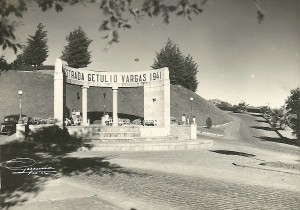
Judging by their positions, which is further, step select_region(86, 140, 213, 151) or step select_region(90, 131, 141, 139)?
step select_region(90, 131, 141, 139)

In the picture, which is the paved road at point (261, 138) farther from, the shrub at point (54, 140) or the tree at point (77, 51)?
the tree at point (77, 51)

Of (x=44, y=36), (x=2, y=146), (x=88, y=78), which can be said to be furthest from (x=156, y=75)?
(x=44, y=36)

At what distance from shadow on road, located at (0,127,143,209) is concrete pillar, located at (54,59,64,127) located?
3.63ft

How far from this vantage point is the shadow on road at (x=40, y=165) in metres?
10.4

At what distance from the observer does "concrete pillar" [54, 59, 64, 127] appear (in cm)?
2588

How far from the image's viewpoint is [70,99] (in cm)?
5022

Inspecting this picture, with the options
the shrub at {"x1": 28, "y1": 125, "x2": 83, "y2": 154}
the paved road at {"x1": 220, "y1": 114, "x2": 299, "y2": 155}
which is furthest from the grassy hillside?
the shrub at {"x1": 28, "y1": 125, "x2": 83, "y2": 154}

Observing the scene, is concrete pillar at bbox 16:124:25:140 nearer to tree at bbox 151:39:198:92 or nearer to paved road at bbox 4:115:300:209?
paved road at bbox 4:115:300:209

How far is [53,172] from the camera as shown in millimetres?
13977

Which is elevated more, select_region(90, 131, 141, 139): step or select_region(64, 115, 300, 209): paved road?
select_region(90, 131, 141, 139): step

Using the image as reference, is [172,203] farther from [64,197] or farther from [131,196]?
[64,197]

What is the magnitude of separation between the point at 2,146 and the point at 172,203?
15.9 metres

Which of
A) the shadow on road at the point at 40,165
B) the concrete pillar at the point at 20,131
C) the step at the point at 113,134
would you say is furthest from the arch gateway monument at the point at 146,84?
the shadow on road at the point at 40,165

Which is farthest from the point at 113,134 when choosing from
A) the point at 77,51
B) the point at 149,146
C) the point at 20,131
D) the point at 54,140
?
the point at 77,51
